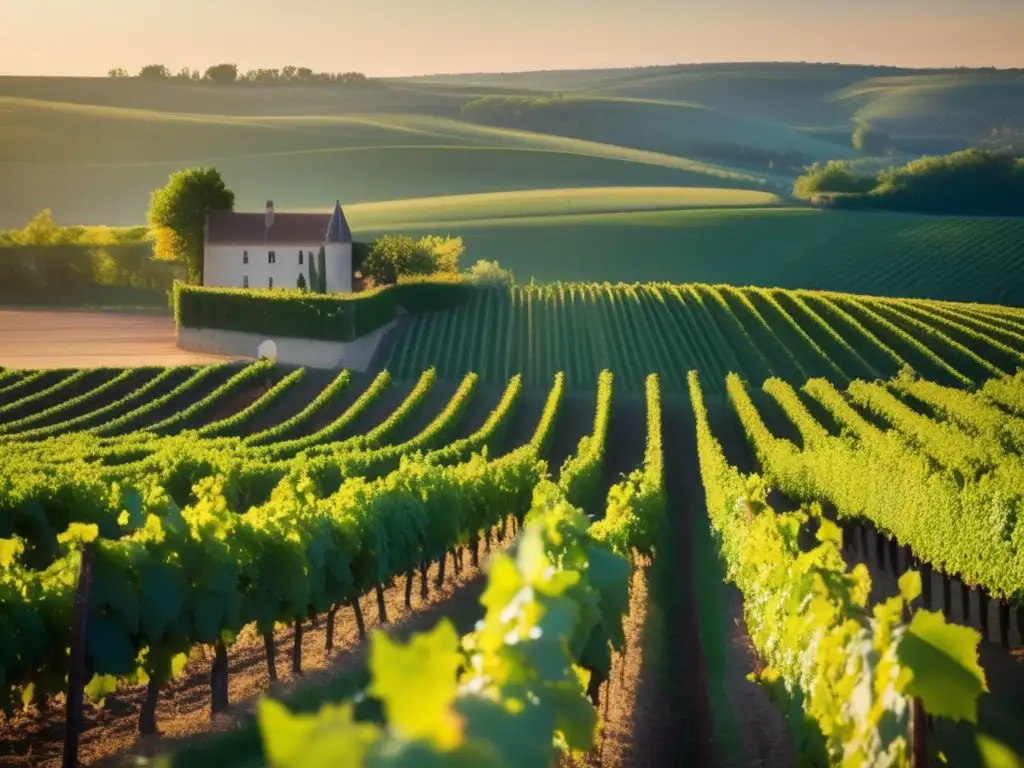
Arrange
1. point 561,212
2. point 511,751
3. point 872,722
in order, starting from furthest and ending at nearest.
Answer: point 561,212, point 872,722, point 511,751

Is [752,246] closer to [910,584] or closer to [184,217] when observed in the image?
[184,217]

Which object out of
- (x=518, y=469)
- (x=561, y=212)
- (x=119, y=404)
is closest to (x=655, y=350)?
(x=119, y=404)

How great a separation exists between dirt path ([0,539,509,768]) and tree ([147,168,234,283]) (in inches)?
2372

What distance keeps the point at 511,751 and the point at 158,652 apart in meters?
12.9

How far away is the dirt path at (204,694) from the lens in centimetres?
1679

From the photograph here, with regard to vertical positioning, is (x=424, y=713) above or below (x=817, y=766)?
above

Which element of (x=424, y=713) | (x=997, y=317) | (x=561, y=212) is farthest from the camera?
(x=561, y=212)

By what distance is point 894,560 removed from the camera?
3438cm

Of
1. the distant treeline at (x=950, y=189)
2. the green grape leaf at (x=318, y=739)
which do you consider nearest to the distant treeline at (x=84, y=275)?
the distant treeline at (x=950, y=189)

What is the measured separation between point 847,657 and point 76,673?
26.5 ft

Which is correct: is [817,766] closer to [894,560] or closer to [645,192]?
[894,560]

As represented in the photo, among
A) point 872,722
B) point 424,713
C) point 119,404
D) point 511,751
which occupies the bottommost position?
point 119,404

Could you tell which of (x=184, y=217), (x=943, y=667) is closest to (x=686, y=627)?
(x=943, y=667)

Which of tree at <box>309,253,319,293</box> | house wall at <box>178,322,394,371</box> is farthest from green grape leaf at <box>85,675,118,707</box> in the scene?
tree at <box>309,253,319,293</box>
